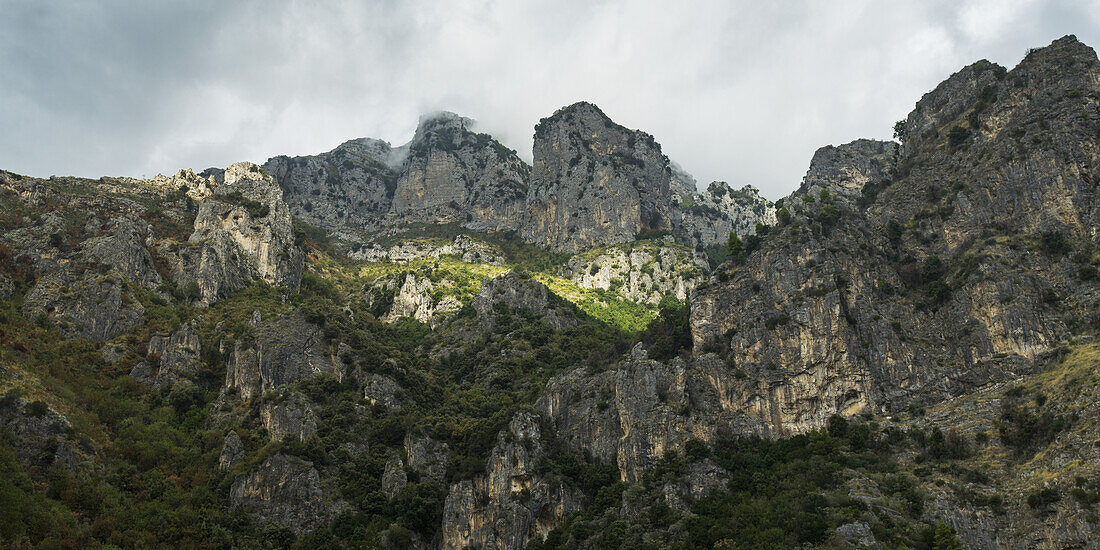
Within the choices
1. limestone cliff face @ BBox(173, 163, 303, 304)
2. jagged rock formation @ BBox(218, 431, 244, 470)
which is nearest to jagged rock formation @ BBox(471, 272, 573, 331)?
limestone cliff face @ BBox(173, 163, 303, 304)

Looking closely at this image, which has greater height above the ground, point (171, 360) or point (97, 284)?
point (97, 284)

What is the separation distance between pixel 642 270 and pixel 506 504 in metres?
82.1

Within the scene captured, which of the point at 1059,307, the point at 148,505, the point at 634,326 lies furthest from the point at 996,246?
the point at 148,505

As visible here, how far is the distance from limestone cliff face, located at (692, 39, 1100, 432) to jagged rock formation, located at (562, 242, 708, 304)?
52.9 meters

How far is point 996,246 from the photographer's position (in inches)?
3022

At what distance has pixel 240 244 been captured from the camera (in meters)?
116

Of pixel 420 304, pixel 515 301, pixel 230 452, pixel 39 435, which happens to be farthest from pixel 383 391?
pixel 420 304

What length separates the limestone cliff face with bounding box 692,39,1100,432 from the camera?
232 ft

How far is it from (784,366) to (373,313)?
270ft

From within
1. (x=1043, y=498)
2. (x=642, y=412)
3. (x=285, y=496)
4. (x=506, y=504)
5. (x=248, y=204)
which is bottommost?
(x=1043, y=498)

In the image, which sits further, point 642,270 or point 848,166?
point 642,270

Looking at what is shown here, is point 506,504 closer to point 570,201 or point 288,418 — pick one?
point 288,418

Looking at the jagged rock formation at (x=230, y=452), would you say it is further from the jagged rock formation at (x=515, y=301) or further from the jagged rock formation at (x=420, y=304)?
the jagged rock formation at (x=420, y=304)

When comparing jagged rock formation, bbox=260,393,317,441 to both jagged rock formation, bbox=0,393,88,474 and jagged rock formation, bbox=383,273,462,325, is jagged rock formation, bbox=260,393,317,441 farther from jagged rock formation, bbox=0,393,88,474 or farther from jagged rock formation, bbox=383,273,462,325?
jagged rock formation, bbox=383,273,462,325
